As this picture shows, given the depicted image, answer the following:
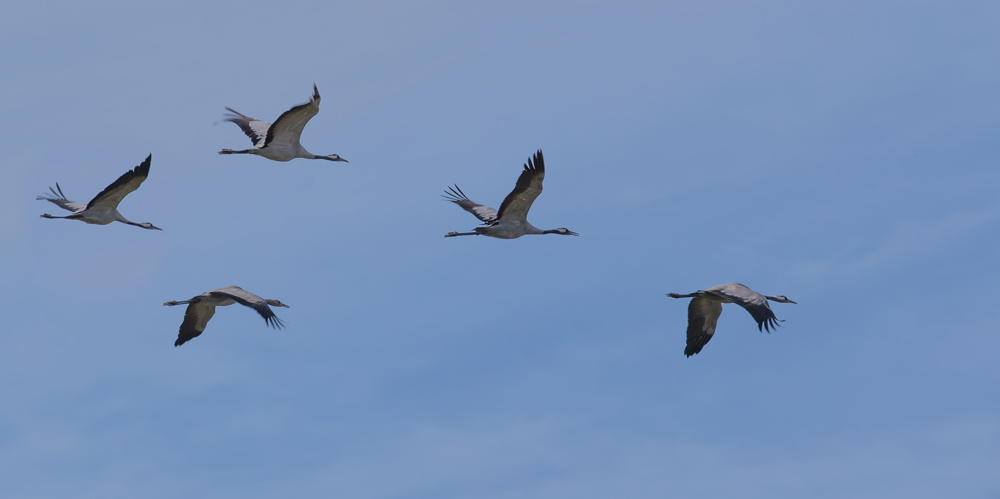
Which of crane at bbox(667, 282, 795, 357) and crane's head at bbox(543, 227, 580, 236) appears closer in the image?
crane at bbox(667, 282, 795, 357)

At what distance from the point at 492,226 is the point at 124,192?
8877 mm

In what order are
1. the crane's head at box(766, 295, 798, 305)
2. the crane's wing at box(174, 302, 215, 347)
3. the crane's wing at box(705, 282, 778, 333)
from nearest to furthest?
the crane's wing at box(705, 282, 778, 333) < the crane's wing at box(174, 302, 215, 347) < the crane's head at box(766, 295, 798, 305)

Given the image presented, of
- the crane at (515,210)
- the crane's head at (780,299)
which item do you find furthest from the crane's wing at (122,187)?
the crane's head at (780,299)

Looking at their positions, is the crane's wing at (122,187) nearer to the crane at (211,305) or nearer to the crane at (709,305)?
the crane at (211,305)

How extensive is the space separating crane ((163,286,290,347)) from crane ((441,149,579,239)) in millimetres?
5029

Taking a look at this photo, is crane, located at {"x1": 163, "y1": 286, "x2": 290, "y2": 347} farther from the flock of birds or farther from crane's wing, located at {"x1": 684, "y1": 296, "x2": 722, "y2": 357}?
crane's wing, located at {"x1": 684, "y1": 296, "x2": 722, "y2": 357}

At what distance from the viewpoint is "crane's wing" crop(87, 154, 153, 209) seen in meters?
29.7

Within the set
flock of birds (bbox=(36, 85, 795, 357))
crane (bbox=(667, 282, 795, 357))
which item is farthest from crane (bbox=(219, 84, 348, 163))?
crane (bbox=(667, 282, 795, 357))

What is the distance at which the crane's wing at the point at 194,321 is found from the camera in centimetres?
3127

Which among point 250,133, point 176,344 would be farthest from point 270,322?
point 250,133

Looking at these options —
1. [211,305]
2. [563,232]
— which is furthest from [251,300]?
[563,232]

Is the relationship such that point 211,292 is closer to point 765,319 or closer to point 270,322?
point 270,322

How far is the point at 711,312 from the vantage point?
29.6 metres

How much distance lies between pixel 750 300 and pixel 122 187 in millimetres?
14806
